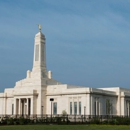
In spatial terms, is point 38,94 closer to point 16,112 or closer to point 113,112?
point 16,112

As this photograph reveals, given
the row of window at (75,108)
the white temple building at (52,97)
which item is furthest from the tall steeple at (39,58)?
the row of window at (75,108)

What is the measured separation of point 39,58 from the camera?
267 ft

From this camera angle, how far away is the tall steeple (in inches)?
3206

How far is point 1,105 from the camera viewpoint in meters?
88.9

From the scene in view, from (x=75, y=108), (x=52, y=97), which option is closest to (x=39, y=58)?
(x=52, y=97)

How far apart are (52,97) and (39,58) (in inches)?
388

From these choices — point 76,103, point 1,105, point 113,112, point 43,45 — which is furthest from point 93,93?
point 1,105

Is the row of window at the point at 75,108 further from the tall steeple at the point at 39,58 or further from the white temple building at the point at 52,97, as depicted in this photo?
the tall steeple at the point at 39,58

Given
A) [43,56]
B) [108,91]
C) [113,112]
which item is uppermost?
[43,56]

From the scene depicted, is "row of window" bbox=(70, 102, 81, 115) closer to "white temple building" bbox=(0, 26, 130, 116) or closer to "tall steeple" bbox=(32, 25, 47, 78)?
"white temple building" bbox=(0, 26, 130, 116)

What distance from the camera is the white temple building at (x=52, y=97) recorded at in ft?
250

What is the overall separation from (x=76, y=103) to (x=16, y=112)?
15405mm

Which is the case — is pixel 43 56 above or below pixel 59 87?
above

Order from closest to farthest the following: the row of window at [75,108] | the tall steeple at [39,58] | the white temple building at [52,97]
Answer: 1. the row of window at [75,108]
2. the white temple building at [52,97]
3. the tall steeple at [39,58]
